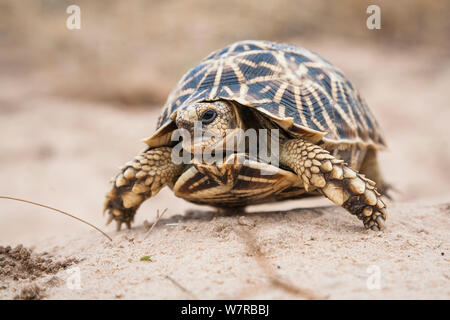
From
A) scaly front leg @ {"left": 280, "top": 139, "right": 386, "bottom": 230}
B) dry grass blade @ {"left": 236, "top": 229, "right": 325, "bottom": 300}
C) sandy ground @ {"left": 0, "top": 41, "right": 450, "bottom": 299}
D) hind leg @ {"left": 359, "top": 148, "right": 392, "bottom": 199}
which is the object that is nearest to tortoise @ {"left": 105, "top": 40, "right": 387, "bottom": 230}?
scaly front leg @ {"left": 280, "top": 139, "right": 386, "bottom": 230}

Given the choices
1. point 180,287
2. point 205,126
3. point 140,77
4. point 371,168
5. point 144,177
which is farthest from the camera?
point 140,77

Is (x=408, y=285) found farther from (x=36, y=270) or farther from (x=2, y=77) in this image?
(x=2, y=77)

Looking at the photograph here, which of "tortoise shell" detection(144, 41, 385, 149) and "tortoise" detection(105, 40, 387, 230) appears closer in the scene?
"tortoise" detection(105, 40, 387, 230)

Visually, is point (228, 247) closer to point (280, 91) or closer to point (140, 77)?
point (280, 91)

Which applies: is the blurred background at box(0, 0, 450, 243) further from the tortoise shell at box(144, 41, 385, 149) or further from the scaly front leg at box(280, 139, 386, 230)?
the scaly front leg at box(280, 139, 386, 230)

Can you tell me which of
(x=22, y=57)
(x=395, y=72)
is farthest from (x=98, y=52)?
(x=395, y=72)

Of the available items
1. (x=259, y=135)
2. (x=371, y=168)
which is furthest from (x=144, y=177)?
(x=371, y=168)

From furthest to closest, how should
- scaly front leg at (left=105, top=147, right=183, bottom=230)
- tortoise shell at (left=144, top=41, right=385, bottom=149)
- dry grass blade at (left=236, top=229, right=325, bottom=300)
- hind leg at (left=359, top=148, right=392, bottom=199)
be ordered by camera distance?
hind leg at (left=359, top=148, right=392, bottom=199)
scaly front leg at (left=105, top=147, right=183, bottom=230)
tortoise shell at (left=144, top=41, right=385, bottom=149)
dry grass blade at (left=236, top=229, right=325, bottom=300)

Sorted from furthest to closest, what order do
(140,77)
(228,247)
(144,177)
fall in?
(140,77) → (144,177) → (228,247)
